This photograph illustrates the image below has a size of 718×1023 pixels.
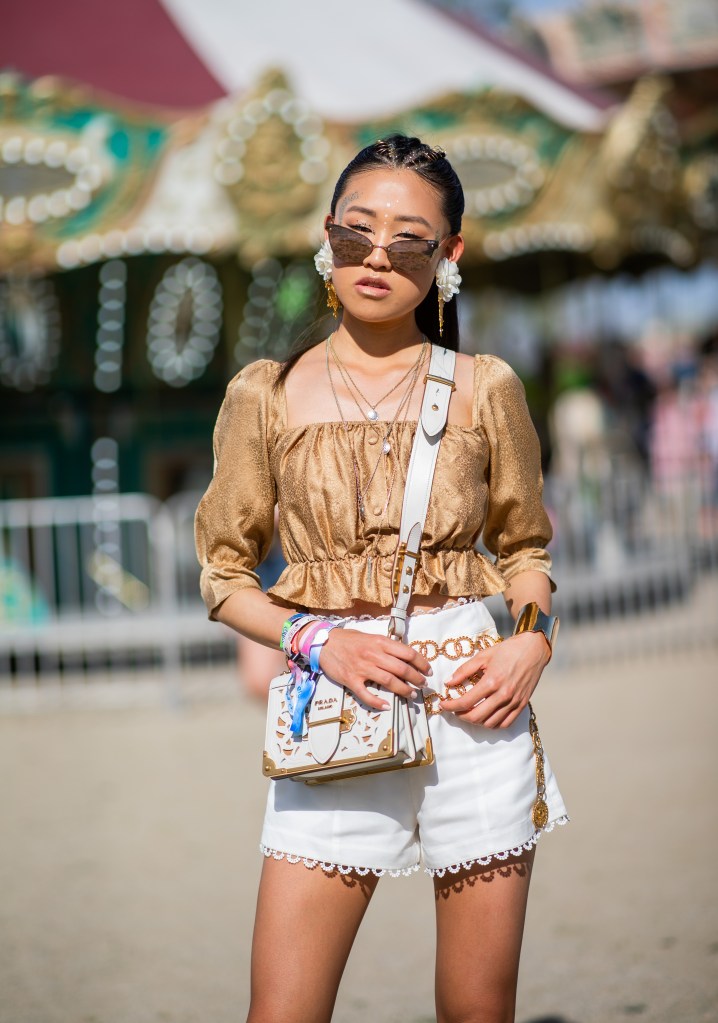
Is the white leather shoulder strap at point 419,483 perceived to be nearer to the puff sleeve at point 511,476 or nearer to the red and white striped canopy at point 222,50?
the puff sleeve at point 511,476

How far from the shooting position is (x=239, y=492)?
1.94 metres

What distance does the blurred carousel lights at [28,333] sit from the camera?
29.5 feet

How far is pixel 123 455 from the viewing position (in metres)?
9.58

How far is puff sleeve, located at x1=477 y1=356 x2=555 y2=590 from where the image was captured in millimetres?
1949

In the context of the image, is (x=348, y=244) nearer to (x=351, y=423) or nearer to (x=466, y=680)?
(x=351, y=423)

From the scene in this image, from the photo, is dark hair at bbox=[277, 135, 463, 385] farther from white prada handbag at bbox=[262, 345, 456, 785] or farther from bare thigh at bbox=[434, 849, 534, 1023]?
bare thigh at bbox=[434, 849, 534, 1023]

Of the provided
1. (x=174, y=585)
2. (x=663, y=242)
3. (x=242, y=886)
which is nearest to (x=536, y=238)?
(x=663, y=242)

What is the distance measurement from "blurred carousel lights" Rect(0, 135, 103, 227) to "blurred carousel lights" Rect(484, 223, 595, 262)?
2.81 meters

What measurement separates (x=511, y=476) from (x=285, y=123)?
20.0 feet

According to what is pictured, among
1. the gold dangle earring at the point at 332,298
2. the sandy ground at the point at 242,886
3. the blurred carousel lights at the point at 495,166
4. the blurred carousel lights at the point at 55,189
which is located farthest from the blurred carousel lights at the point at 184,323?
the gold dangle earring at the point at 332,298

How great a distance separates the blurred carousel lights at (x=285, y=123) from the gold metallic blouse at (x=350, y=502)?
5.96 m

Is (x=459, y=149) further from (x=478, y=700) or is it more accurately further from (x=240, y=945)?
(x=478, y=700)

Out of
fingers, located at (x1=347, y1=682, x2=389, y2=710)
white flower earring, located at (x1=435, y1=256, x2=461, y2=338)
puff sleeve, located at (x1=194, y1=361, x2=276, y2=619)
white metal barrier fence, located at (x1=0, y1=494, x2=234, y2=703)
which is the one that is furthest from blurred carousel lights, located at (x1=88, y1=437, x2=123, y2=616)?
fingers, located at (x1=347, y1=682, x2=389, y2=710)

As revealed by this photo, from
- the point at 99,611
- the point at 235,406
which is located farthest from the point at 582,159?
the point at 235,406
